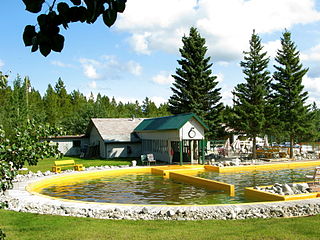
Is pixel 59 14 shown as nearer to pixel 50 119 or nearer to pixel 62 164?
pixel 62 164

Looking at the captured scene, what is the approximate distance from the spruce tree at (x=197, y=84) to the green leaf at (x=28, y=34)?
35235 millimetres

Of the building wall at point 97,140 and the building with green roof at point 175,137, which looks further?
the building wall at point 97,140

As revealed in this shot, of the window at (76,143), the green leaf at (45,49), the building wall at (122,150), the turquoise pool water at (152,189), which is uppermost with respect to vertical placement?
the green leaf at (45,49)

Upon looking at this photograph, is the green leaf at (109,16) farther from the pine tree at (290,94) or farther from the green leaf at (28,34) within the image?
the pine tree at (290,94)

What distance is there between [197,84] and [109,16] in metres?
36.1

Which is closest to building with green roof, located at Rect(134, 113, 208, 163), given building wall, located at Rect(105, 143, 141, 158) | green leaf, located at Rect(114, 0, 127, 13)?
building wall, located at Rect(105, 143, 141, 158)

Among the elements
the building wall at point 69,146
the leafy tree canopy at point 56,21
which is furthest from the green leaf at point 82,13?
the building wall at point 69,146

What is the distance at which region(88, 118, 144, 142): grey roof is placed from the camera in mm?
33781

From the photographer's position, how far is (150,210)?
34.6 feet

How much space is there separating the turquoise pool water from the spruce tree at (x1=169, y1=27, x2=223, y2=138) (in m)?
14.7

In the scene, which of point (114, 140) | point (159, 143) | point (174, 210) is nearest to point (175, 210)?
point (174, 210)

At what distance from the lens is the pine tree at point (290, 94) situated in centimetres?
3244

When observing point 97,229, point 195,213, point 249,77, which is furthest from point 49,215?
point 249,77

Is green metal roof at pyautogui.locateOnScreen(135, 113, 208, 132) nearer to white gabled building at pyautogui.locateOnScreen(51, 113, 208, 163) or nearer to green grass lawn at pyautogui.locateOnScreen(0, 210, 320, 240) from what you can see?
white gabled building at pyautogui.locateOnScreen(51, 113, 208, 163)
